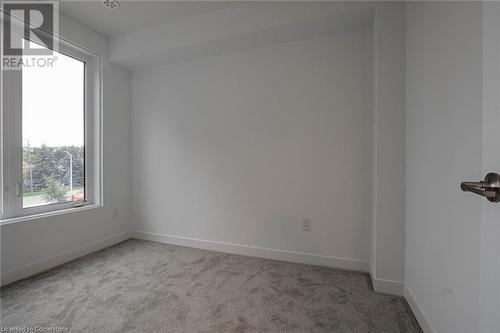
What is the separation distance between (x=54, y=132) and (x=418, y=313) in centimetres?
374

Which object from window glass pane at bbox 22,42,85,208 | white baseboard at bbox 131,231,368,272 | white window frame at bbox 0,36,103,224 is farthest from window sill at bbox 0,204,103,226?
white baseboard at bbox 131,231,368,272

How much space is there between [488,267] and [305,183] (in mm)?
1712

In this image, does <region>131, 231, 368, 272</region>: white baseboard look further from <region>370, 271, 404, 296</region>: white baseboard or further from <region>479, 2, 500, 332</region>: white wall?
<region>479, 2, 500, 332</region>: white wall

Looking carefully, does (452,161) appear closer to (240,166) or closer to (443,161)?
(443,161)

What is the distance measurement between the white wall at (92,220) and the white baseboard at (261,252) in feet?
1.72

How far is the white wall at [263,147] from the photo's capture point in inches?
85.0

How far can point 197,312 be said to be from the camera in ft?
5.06

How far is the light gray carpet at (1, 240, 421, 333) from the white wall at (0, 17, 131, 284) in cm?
19

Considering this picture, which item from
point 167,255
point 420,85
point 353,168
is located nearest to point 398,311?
point 353,168

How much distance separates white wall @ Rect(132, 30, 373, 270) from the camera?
7.08 ft

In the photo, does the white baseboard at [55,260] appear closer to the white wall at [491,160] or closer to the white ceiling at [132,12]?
the white ceiling at [132,12]

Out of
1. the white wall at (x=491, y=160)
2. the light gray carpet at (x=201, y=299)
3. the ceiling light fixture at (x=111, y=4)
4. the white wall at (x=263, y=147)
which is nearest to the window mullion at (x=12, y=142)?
the light gray carpet at (x=201, y=299)

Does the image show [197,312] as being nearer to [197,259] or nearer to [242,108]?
[197,259]

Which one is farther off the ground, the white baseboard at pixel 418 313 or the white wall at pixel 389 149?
the white wall at pixel 389 149
